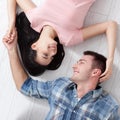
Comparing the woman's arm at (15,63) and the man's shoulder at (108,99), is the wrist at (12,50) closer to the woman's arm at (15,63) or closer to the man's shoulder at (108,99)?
the woman's arm at (15,63)

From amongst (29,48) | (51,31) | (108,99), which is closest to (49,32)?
(51,31)

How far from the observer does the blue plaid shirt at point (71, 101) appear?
4.29 ft

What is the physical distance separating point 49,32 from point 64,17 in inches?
3.5

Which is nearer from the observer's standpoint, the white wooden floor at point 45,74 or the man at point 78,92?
the man at point 78,92

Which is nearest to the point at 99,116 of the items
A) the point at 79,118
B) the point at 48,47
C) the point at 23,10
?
the point at 79,118

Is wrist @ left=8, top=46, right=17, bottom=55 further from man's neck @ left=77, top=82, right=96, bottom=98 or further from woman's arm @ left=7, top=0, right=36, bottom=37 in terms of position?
man's neck @ left=77, top=82, right=96, bottom=98

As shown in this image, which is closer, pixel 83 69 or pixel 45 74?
pixel 83 69

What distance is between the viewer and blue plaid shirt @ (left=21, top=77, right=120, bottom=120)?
1.31 m

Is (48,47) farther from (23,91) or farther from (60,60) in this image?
(23,91)

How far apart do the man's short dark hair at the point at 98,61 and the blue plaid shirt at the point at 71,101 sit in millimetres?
91

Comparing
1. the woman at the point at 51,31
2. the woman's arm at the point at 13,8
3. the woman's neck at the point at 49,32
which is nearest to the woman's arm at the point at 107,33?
the woman at the point at 51,31

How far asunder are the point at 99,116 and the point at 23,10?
0.56 meters

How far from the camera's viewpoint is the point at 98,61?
133 centimetres

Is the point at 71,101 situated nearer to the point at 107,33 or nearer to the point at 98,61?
the point at 98,61
